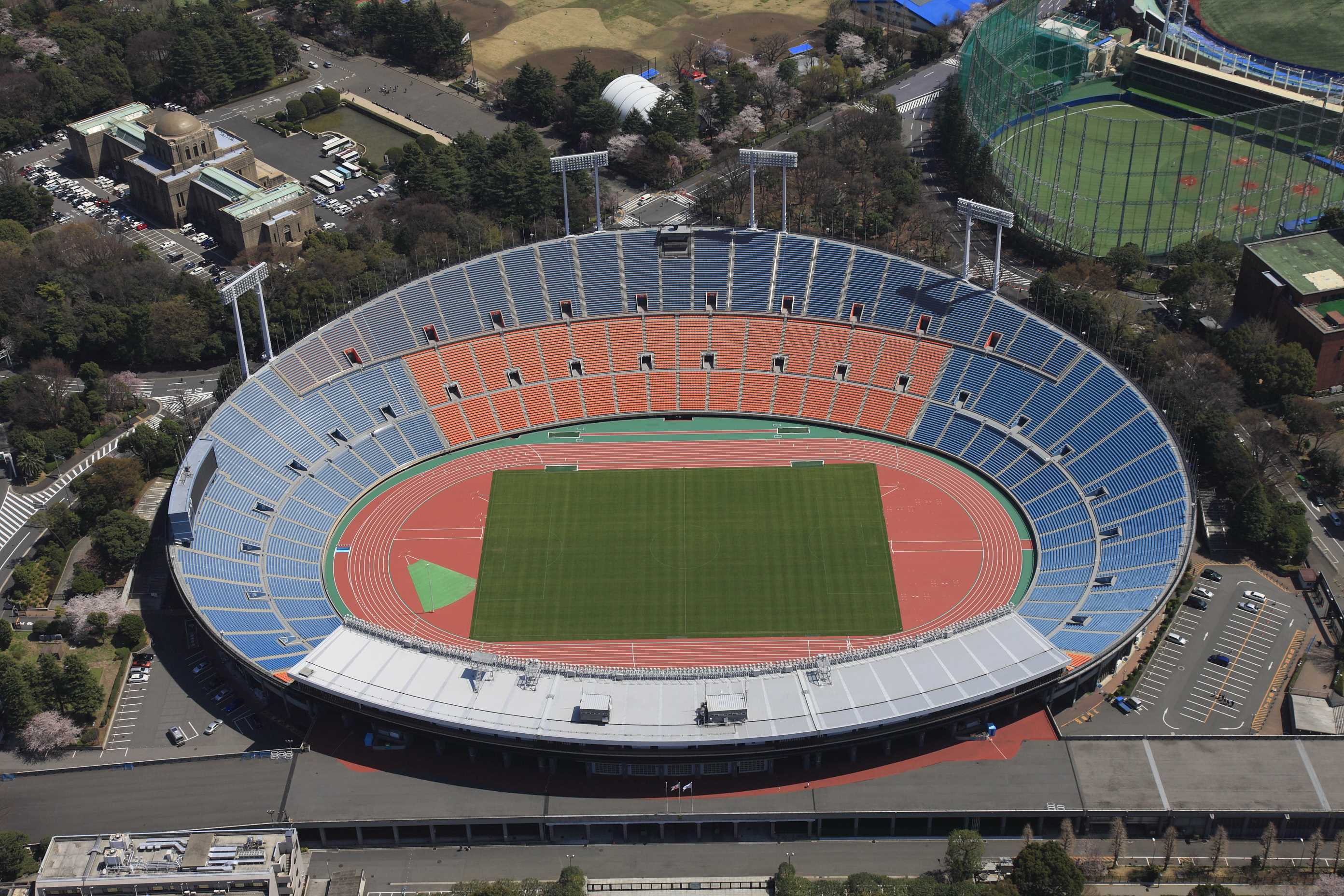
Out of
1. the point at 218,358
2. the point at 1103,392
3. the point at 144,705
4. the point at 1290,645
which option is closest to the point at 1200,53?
the point at 1103,392

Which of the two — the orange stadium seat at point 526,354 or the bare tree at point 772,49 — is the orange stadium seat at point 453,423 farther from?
the bare tree at point 772,49

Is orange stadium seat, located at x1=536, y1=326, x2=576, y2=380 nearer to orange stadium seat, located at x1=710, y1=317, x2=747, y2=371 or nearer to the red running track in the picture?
the red running track

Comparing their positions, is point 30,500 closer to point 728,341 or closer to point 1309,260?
point 728,341

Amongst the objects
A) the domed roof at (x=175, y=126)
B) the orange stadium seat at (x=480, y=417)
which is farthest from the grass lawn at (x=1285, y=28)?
the domed roof at (x=175, y=126)

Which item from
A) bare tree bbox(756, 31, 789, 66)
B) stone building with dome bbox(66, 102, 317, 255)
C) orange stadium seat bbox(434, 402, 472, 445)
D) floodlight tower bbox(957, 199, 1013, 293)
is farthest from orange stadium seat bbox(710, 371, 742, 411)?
bare tree bbox(756, 31, 789, 66)

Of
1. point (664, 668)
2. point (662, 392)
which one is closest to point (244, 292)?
point (662, 392)
